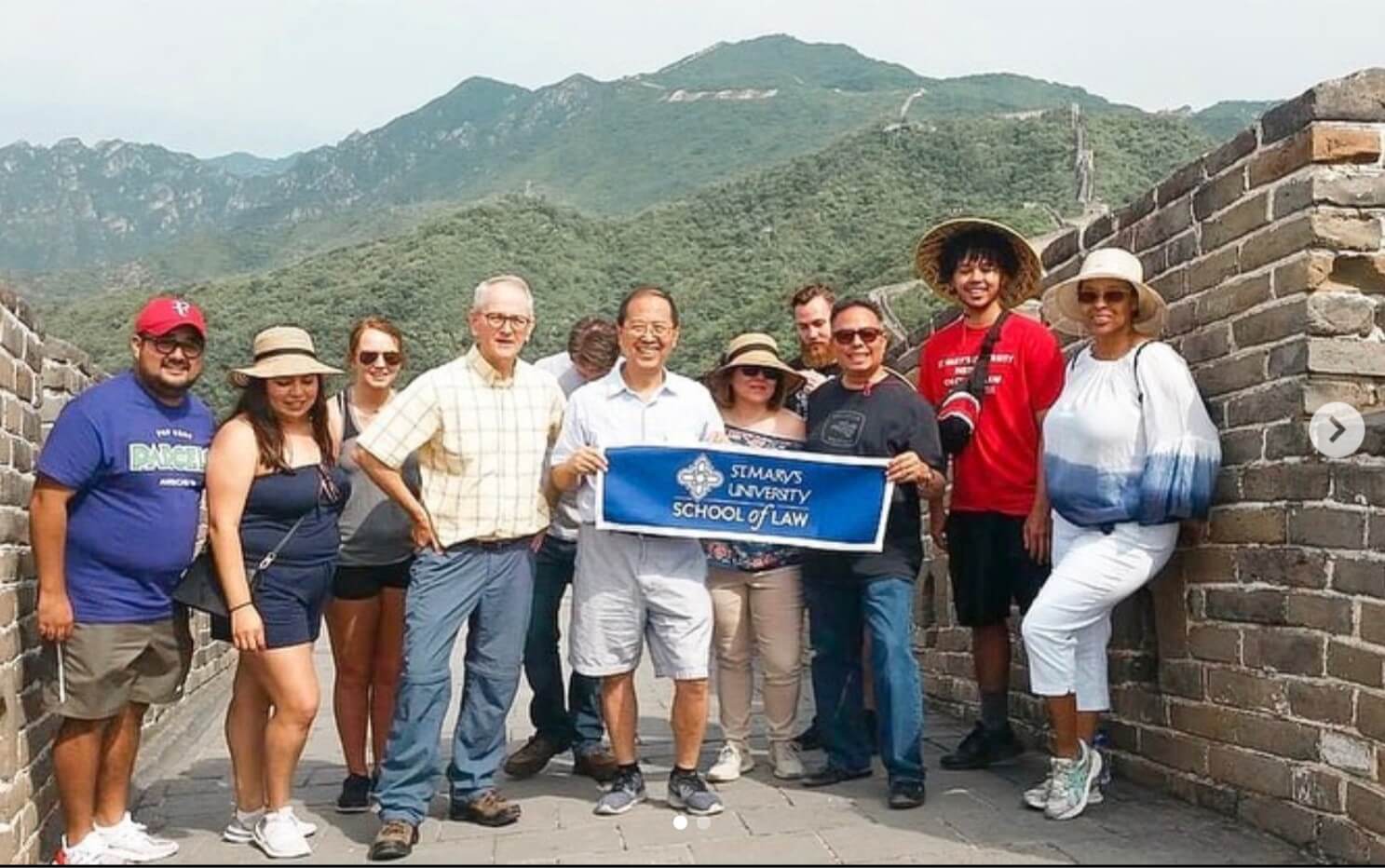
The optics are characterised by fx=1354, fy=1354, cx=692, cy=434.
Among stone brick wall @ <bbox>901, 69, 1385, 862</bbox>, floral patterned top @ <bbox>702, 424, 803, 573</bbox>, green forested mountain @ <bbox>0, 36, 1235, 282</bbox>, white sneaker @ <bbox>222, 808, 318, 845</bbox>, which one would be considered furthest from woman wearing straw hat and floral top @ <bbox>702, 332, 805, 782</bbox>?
green forested mountain @ <bbox>0, 36, 1235, 282</bbox>

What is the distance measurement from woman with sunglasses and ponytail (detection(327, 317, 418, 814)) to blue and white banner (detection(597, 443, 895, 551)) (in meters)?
0.97

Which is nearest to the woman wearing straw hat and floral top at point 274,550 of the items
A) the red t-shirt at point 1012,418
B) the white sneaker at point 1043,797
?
the red t-shirt at point 1012,418

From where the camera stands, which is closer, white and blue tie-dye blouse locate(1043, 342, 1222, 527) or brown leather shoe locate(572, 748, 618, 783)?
white and blue tie-dye blouse locate(1043, 342, 1222, 527)

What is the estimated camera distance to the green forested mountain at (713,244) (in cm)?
3994

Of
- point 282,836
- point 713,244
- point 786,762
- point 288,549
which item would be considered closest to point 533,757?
point 786,762

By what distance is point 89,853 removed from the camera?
466cm

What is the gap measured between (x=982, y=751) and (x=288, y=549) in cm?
301

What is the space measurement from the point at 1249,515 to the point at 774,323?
96.6ft

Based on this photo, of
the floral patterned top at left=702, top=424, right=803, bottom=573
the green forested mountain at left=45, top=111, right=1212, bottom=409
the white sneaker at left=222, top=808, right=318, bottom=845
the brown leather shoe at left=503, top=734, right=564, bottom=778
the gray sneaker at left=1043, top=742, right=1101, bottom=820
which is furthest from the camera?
the green forested mountain at left=45, top=111, right=1212, bottom=409

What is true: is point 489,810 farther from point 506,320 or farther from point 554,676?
point 506,320

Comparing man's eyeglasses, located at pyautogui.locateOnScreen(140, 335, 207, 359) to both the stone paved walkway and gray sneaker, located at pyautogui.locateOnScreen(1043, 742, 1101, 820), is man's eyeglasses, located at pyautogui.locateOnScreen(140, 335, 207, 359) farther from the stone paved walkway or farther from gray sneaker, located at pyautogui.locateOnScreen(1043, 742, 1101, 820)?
gray sneaker, located at pyautogui.locateOnScreen(1043, 742, 1101, 820)

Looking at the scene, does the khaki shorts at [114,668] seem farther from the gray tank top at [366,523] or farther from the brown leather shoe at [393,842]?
the brown leather shoe at [393,842]

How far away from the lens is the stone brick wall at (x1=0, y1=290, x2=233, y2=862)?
174 inches

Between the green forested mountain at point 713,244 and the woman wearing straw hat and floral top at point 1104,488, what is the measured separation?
28245 mm
